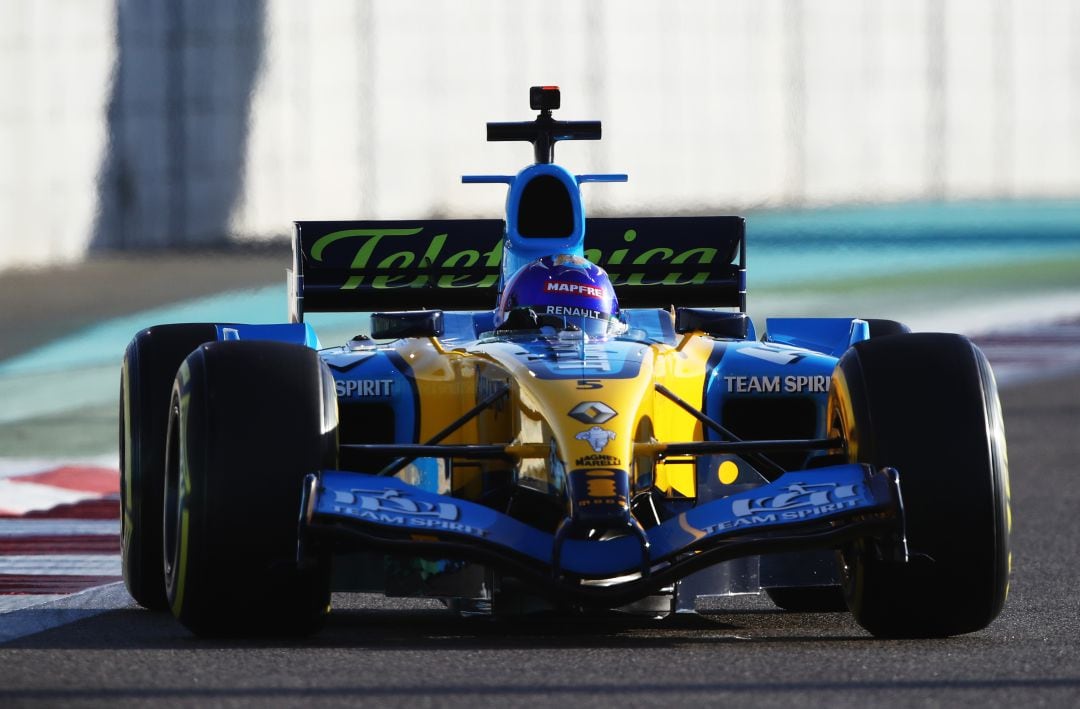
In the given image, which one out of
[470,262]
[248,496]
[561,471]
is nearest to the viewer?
[248,496]

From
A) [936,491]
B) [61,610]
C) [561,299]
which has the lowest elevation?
[61,610]

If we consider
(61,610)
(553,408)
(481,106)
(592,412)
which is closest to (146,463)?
(61,610)

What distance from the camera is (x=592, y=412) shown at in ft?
23.5

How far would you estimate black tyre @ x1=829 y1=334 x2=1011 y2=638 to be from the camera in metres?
6.89

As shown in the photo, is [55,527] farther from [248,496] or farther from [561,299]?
[248,496]

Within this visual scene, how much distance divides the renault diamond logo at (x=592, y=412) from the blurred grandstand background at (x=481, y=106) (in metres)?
15.1

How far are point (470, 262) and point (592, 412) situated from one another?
329 cm

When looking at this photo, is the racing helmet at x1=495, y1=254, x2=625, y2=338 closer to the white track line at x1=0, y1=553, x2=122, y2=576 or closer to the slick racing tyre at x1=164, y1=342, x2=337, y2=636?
the slick racing tyre at x1=164, y1=342, x2=337, y2=636

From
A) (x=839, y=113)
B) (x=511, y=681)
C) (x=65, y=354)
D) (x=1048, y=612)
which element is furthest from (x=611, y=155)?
(x=511, y=681)

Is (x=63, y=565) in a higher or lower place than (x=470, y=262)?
lower

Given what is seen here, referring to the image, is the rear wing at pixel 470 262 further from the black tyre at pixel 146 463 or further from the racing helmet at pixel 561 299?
the black tyre at pixel 146 463

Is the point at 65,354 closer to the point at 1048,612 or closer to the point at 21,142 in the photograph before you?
the point at 21,142

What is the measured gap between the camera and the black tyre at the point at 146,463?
8.33 m

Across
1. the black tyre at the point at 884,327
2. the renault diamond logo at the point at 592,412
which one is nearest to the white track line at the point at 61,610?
the renault diamond logo at the point at 592,412
